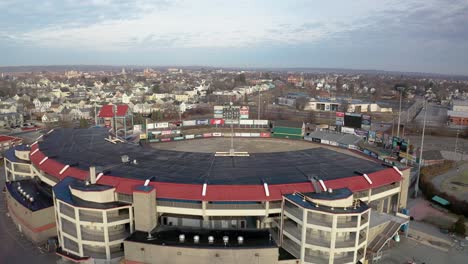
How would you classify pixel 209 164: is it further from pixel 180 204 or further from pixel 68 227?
pixel 68 227

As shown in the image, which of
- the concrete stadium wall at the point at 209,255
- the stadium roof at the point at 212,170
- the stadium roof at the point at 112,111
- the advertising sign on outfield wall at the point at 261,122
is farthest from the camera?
the advertising sign on outfield wall at the point at 261,122

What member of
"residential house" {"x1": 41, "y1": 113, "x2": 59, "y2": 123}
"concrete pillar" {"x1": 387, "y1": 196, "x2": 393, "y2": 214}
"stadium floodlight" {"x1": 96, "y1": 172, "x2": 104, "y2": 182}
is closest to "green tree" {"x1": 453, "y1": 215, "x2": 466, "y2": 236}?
"concrete pillar" {"x1": 387, "y1": 196, "x2": 393, "y2": 214}

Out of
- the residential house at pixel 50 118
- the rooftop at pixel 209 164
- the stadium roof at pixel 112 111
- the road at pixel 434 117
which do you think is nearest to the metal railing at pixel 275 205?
the rooftop at pixel 209 164

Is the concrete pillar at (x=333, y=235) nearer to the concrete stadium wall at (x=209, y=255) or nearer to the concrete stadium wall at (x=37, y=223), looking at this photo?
the concrete stadium wall at (x=209, y=255)

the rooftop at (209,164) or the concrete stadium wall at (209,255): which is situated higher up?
the rooftop at (209,164)

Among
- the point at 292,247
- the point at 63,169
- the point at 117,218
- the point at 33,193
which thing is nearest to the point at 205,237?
the point at 292,247

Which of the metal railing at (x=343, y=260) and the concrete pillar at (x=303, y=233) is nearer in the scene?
the concrete pillar at (x=303, y=233)

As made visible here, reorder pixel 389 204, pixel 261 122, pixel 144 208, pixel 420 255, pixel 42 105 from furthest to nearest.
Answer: pixel 42 105 < pixel 261 122 < pixel 389 204 < pixel 420 255 < pixel 144 208
